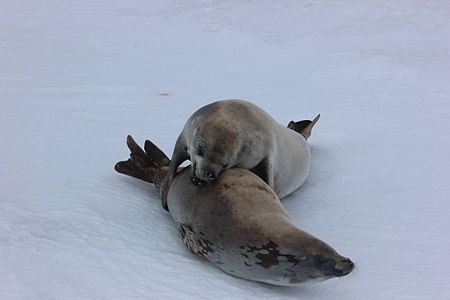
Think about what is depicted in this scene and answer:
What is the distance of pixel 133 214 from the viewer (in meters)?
2.88

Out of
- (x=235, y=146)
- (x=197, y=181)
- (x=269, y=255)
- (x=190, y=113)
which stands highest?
(x=235, y=146)

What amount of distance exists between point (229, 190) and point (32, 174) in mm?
1209

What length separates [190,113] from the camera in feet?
15.3

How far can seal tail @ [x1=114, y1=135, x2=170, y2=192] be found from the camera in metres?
3.36

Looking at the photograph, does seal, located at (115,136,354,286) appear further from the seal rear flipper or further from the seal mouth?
the seal rear flipper

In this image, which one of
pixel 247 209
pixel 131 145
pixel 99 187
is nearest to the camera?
pixel 247 209

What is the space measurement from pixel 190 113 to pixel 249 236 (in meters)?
2.43

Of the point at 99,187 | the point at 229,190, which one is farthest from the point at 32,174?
the point at 229,190

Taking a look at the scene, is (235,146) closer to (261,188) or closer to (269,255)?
(261,188)

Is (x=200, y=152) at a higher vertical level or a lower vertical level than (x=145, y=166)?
higher

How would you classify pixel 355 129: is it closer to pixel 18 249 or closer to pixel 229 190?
pixel 229 190

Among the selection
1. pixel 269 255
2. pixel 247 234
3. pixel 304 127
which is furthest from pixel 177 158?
pixel 304 127

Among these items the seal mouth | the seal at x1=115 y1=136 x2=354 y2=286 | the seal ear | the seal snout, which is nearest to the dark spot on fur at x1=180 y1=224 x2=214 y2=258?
the seal at x1=115 y1=136 x2=354 y2=286

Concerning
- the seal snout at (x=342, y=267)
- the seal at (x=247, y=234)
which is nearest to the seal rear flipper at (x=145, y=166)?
the seal at (x=247, y=234)
